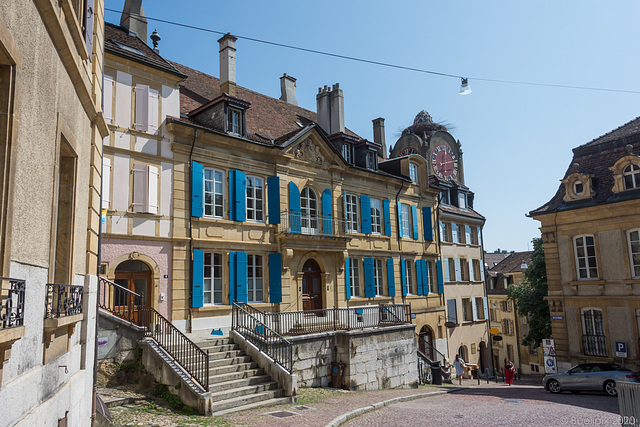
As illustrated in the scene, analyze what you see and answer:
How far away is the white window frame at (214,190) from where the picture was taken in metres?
17.0

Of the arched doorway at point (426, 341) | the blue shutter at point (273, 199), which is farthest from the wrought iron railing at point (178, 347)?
the arched doorway at point (426, 341)

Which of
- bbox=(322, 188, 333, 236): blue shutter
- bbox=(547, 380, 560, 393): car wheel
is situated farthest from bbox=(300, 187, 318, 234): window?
bbox=(547, 380, 560, 393): car wheel

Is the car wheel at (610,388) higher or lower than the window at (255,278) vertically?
lower

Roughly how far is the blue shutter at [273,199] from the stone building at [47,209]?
10534 millimetres

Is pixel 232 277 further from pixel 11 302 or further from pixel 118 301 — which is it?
pixel 11 302

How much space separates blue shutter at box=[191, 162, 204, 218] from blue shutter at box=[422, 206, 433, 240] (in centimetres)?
1476

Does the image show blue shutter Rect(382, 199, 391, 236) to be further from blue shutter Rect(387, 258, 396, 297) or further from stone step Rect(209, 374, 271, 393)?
stone step Rect(209, 374, 271, 393)

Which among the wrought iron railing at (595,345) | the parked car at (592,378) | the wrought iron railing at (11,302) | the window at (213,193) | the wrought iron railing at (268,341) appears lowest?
the parked car at (592,378)

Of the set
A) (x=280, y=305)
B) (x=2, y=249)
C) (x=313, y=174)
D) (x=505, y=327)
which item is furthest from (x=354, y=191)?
(x=505, y=327)

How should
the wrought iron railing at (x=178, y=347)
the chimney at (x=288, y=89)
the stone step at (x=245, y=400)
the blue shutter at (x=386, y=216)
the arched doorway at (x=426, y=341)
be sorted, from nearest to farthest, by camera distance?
the stone step at (x=245, y=400), the wrought iron railing at (x=178, y=347), the blue shutter at (x=386, y=216), the arched doorway at (x=426, y=341), the chimney at (x=288, y=89)

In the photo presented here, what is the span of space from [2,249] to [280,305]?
14.7 m

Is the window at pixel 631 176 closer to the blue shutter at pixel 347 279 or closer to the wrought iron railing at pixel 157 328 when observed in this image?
the blue shutter at pixel 347 279

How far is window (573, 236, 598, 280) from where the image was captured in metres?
22.1

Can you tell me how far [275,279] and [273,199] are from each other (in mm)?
3108
